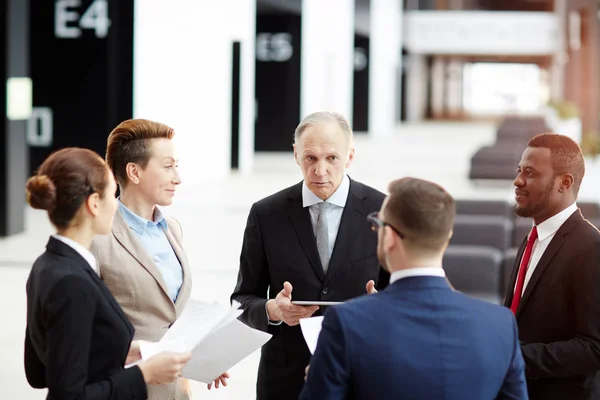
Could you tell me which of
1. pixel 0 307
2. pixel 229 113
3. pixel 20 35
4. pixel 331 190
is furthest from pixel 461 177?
pixel 331 190

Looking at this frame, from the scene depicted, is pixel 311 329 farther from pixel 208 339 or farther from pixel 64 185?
pixel 64 185

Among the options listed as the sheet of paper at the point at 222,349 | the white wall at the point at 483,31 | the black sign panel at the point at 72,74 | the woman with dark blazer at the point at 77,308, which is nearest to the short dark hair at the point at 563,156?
the sheet of paper at the point at 222,349

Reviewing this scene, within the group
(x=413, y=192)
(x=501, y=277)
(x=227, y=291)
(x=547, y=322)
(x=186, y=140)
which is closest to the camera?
(x=413, y=192)

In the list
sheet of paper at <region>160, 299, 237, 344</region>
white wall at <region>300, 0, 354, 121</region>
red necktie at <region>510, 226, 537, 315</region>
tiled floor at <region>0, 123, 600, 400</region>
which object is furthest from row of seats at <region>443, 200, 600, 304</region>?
white wall at <region>300, 0, 354, 121</region>

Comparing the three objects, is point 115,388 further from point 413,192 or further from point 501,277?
point 501,277

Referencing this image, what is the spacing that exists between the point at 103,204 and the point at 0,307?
5.10 m

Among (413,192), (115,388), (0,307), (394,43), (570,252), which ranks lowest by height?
(0,307)

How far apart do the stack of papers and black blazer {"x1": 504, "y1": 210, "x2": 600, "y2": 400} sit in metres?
0.79

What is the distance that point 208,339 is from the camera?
2.47 m

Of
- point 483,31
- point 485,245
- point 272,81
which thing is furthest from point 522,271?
point 483,31

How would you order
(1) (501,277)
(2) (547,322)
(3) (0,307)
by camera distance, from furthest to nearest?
(3) (0,307), (1) (501,277), (2) (547,322)

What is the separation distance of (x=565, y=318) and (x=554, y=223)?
11.6 inches

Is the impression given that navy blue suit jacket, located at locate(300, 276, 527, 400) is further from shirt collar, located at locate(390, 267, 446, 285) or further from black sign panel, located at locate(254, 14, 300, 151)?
black sign panel, located at locate(254, 14, 300, 151)

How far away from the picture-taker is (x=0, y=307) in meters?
7.04
